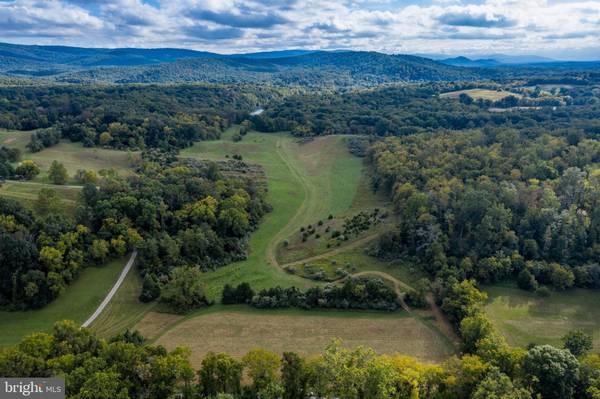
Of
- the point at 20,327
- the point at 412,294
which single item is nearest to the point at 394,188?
the point at 412,294

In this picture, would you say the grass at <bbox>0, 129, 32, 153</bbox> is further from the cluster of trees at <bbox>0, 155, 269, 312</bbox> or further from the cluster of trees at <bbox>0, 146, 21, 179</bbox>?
the cluster of trees at <bbox>0, 155, 269, 312</bbox>

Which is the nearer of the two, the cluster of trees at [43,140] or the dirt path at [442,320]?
the dirt path at [442,320]

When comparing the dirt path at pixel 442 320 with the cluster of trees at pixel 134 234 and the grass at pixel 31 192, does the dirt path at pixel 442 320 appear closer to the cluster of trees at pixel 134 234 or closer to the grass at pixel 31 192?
the cluster of trees at pixel 134 234

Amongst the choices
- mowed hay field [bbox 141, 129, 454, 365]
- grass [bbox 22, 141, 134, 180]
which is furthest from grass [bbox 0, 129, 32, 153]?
mowed hay field [bbox 141, 129, 454, 365]

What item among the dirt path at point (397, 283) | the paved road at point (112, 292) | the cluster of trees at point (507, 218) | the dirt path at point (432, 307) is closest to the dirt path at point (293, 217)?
the dirt path at point (397, 283)

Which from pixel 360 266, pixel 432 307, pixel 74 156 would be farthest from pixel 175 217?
pixel 74 156

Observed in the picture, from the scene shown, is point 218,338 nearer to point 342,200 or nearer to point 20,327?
point 20,327

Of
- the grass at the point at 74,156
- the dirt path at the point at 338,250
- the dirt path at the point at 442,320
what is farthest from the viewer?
the grass at the point at 74,156
